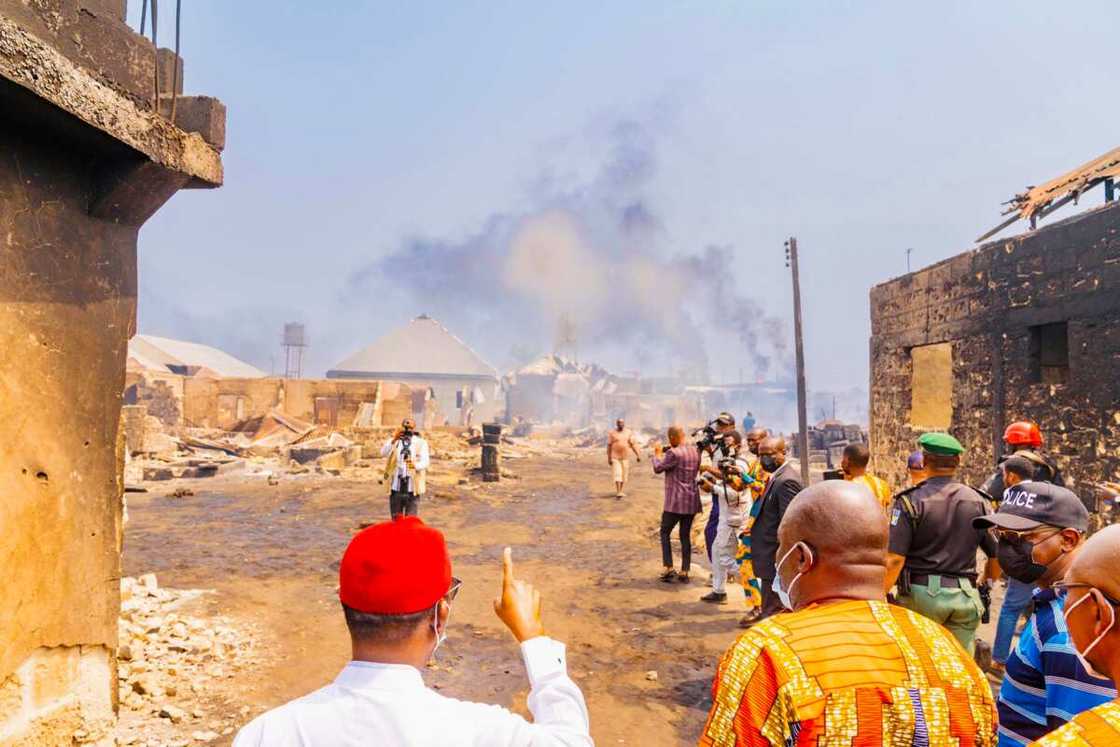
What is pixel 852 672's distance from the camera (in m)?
1.63

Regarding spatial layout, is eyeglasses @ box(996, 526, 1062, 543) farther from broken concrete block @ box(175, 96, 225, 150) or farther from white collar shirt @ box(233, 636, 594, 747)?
broken concrete block @ box(175, 96, 225, 150)

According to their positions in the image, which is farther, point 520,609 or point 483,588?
point 483,588

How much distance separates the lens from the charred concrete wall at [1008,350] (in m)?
7.11

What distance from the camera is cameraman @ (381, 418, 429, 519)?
29.0 feet

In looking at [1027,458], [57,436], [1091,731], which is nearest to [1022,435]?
[1027,458]

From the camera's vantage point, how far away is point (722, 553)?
7.33 metres

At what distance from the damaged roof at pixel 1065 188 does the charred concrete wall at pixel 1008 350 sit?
419 millimetres

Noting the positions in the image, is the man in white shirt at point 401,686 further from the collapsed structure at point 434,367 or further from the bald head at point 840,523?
the collapsed structure at point 434,367

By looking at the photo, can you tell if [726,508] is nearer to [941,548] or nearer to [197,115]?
[941,548]

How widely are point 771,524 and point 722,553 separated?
83.0 inches

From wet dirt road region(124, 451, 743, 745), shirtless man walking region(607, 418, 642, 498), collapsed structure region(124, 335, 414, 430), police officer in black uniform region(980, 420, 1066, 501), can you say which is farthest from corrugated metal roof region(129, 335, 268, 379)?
police officer in black uniform region(980, 420, 1066, 501)

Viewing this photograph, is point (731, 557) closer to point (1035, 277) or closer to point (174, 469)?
point (1035, 277)

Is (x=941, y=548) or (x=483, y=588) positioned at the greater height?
(x=941, y=548)

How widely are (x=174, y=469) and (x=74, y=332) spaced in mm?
16776
